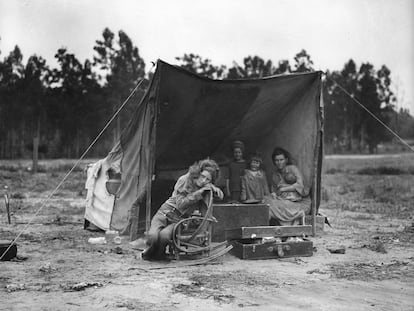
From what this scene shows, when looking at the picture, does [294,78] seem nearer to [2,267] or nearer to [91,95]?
[2,267]

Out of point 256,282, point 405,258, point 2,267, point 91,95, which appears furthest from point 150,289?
point 91,95

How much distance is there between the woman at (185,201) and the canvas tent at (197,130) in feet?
2.55

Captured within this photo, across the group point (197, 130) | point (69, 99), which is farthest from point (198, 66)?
point (197, 130)

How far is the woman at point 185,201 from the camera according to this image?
224 inches

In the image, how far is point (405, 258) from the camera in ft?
19.5

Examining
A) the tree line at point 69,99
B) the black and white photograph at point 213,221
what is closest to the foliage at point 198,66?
the tree line at point 69,99

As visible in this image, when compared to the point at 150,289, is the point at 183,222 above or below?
above

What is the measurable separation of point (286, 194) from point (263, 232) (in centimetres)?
172

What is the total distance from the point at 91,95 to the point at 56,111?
2.67 meters

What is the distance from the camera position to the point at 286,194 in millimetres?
7559

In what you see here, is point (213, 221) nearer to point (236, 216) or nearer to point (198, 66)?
point (236, 216)

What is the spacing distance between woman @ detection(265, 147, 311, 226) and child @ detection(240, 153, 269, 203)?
0.19 meters

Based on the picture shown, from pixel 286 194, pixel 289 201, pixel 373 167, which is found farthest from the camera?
pixel 373 167

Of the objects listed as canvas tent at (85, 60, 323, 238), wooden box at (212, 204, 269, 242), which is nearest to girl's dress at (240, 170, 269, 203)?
canvas tent at (85, 60, 323, 238)
